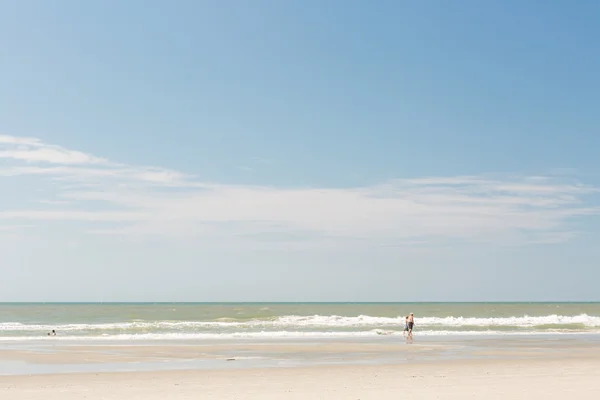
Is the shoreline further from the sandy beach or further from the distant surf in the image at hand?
the distant surf

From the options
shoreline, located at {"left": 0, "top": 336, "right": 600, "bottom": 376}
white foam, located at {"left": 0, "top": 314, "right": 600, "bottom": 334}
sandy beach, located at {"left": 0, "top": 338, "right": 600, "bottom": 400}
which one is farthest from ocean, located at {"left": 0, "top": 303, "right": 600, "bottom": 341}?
sandy beach, located at {"left": 0, "top": 338, "right": 600, "bottom": 400}

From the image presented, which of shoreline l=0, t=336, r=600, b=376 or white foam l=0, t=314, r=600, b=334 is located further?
white foam l=0, t=314, r=600, b=334

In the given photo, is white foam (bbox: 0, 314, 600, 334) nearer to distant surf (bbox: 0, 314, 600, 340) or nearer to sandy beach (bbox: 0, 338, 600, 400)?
distant surf (bbox: 0, 314, 600, 340)

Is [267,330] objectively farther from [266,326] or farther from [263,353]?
[263,353]

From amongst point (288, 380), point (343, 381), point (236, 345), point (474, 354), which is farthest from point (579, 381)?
point (236, 345)

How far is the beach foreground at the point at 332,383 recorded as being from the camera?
584 inches

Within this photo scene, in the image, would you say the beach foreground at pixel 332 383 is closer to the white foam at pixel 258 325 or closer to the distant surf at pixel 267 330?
the distant surf at pixel 267 330

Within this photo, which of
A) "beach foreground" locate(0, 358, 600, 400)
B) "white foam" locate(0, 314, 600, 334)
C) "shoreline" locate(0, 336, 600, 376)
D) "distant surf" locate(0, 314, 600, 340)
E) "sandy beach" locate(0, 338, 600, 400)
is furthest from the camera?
"white foam" locate(0, 314, 600, 334)

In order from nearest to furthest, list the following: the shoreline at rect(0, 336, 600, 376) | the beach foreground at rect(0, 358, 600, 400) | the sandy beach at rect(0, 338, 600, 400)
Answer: the beach foreground at rect(0, 358, 600, 400) < the sandy beach at rect(0, 338, 600, 400) < the shoreline at rect(0, 336, 600, 376)

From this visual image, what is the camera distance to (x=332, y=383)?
16938 millimetres

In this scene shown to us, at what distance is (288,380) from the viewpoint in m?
17.7

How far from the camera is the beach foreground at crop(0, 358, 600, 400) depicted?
14828 millimetres

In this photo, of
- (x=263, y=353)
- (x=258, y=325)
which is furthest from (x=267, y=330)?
(x=263, y=353)

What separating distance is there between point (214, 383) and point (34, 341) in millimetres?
22598
